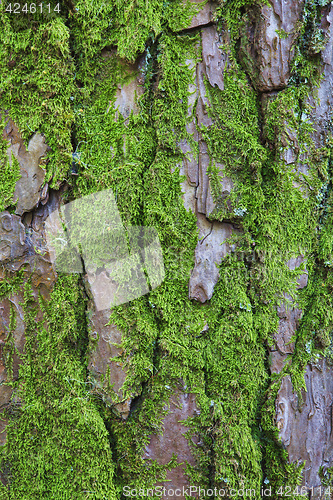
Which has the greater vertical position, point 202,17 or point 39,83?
point 202,17

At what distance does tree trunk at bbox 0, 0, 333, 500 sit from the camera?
1554mm

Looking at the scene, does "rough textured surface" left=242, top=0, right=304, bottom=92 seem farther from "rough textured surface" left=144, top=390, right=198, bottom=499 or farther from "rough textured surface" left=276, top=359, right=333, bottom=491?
"rough textured surface" left=144, top=390, right=198, bottom=499

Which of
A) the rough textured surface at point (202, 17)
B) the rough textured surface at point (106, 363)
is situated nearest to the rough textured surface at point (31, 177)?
the rough textured surface at point (106, 363)

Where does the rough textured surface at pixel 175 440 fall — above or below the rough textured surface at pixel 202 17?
below

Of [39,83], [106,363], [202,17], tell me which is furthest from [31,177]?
[202,17]

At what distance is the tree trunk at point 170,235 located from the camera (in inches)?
61.2

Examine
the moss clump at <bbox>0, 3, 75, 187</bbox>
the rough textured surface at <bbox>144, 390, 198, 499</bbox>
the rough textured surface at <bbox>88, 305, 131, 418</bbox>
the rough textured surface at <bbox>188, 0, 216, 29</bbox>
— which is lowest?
the rough textured surface at <bbox>144, 390, 198, 499</bbox>

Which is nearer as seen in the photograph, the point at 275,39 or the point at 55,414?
the point at 275,39

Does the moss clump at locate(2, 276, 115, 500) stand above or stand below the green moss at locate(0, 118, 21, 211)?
below

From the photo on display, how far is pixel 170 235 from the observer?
5.16 feet

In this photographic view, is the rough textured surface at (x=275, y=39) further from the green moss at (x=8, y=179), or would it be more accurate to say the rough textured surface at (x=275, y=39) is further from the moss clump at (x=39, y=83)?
the green moss at (x=8, y=179)

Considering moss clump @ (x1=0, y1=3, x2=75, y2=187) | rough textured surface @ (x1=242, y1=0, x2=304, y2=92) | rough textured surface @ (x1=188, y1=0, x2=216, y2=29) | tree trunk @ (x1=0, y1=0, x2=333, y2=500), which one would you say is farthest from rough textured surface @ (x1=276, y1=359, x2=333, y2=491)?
rough textured surface @ (x1=188, y1=0, x2=216, y2=29)

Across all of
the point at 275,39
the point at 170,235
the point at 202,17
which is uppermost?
the point at 202,17

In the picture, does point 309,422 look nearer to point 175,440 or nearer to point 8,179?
point 175,440
